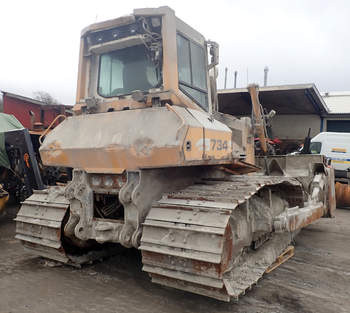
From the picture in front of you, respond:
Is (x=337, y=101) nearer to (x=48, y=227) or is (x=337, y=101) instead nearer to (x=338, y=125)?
(x=338, y=125)

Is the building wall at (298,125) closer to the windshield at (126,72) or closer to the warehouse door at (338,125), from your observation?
the warehouse door at (338,125)

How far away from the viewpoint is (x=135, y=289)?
3.53 m

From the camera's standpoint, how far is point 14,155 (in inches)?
268

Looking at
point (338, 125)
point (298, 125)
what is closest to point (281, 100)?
point (298, 125)

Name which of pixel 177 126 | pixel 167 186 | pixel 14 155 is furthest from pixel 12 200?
pixel 177 126

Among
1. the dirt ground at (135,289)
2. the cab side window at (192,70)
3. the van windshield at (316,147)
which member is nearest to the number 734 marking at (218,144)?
the cab side window at (192,70)

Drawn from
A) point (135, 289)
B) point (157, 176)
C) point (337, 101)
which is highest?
point (337, 101)

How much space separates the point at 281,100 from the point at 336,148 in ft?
7.25

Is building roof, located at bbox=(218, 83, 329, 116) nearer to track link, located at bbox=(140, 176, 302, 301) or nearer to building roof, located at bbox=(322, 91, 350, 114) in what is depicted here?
building roof, located at bbox=(322, 91, 350, 114)

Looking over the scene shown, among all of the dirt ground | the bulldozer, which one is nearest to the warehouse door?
the dirt ground

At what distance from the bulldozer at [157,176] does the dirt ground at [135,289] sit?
24cm

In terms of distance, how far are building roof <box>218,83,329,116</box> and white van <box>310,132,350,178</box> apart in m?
1.21

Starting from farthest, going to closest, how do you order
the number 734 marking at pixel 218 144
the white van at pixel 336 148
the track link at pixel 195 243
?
the white van at pixel 336 148 → the number 734 marking at pixel 218 144 → the track link at pixel 195 243

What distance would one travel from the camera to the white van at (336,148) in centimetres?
995
